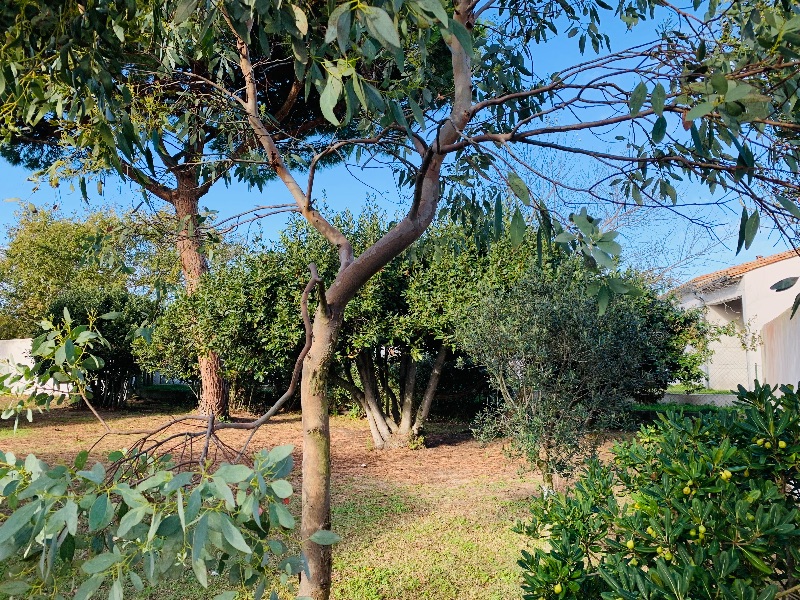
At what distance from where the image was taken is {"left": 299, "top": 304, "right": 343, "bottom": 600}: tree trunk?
2.58m

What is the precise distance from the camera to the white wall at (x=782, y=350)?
21.0 ft

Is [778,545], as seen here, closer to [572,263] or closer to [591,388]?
[591,388]

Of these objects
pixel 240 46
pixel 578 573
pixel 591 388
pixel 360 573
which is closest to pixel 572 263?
pixel 591 388

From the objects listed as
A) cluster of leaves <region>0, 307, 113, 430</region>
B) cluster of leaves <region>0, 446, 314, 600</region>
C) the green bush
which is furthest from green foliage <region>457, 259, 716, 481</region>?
cluster of leaves <region>0, 446, 314, 600</region>

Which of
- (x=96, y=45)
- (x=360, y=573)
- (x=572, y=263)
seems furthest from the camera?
(x=572, y=263)

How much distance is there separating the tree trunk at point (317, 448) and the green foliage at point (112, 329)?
12.9 meters

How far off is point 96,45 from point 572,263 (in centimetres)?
582

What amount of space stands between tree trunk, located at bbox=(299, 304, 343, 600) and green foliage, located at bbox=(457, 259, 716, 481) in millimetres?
3660

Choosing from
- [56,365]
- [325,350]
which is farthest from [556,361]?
[56,365]

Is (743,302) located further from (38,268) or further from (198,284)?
(38,268)

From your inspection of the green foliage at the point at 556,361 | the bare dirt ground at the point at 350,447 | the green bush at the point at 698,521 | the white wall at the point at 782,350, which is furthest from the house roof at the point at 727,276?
the green bush at the point at 698,521

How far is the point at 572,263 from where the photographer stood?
7.25 metres

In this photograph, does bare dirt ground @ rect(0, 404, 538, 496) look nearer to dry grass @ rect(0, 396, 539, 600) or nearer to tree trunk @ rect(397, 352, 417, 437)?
dry grass @ rect(0, 396, 539, 600)

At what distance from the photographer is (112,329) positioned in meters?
15.0
